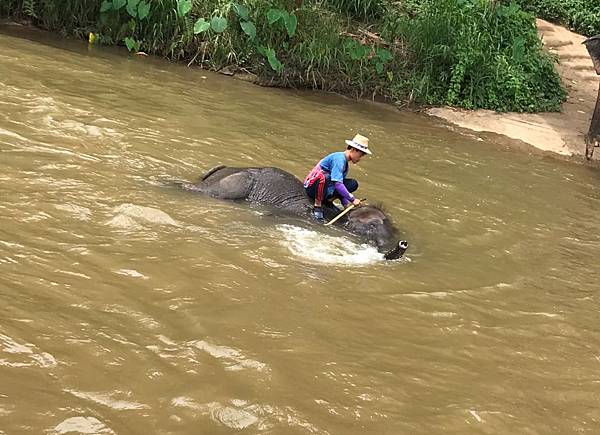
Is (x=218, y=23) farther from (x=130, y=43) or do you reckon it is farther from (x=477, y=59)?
(x=477, y=59)

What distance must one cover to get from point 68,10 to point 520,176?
8.60 m

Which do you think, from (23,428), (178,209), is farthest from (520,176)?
(23,428)

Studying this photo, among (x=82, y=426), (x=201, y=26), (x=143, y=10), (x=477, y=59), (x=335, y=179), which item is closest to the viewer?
(x=82, y=426)

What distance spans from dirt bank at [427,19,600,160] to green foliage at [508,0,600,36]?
223cm

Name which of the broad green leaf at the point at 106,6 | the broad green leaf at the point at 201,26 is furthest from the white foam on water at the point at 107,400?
the broad green leaf at the point at 106,6

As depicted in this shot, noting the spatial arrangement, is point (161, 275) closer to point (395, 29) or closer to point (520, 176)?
point (520, 176)

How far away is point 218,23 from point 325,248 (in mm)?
7714

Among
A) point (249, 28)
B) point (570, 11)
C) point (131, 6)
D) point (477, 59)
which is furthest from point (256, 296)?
point (570, 11)

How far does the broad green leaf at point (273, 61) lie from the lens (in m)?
12.1

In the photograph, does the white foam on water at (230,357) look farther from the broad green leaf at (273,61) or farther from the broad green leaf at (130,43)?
the broad green leaf at (130,43)

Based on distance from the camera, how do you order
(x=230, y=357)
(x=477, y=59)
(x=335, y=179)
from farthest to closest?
(x=477, y=59), (x=335, y=179), (x=230, y=357)

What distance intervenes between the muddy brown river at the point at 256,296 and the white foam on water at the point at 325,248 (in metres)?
0.02

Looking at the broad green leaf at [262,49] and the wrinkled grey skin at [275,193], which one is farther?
the broad green leaf at [262,49]

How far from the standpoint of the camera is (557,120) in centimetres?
1245
